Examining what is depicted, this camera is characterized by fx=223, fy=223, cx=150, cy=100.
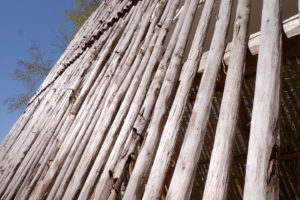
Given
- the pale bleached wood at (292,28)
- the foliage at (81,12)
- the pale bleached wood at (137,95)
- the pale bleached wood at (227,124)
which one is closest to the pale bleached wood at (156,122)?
the pale bleached wood at (137,95)

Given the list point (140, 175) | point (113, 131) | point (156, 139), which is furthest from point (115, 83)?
point (140, 175)

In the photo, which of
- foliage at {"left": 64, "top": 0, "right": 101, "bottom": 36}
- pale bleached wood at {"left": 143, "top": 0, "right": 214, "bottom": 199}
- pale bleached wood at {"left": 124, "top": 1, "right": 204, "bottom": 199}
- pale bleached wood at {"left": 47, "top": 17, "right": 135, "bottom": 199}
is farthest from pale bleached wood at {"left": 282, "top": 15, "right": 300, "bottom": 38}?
foliage at {"left": 64, "top": 0, "right": 101, "bottom": 36}

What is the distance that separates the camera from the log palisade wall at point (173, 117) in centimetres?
73

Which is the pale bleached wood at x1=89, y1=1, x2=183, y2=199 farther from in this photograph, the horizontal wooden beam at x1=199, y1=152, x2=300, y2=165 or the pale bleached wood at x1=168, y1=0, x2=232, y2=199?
the horizontal wooden beam at x1=199, y1=152, x2=300, y2=165

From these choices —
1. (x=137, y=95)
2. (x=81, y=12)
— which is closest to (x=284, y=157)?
(x=137, y=95)

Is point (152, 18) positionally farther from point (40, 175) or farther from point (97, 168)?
point (40, 175)

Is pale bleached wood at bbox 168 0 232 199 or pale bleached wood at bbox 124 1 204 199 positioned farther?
pale bleached wood at bbox 124 1 204 199

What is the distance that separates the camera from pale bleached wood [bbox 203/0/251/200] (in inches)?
26.9

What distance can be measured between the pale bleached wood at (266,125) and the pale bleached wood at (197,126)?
19 centimetres

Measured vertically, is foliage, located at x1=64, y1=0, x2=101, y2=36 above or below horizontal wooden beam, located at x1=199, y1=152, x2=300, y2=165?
above

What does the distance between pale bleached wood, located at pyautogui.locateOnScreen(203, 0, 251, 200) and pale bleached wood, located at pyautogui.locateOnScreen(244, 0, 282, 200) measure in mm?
68

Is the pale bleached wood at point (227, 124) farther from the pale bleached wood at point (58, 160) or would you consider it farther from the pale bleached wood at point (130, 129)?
the pale bleached wood at point (58, 160)

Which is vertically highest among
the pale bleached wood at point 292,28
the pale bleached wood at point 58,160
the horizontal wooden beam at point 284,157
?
the horizontal wooden beam at point 284,157

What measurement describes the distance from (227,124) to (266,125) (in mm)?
128
